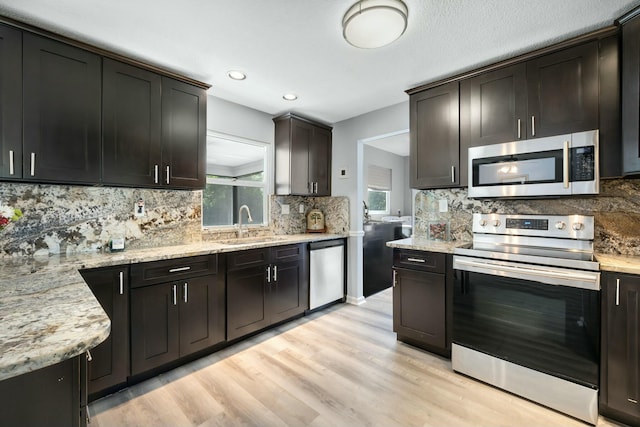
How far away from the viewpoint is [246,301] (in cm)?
265

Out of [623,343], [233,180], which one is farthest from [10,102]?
[623,343]

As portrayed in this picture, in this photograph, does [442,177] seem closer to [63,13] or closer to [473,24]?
[473,24]

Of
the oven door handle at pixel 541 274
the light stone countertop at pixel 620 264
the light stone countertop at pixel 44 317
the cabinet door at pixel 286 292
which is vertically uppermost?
the light stone countertop at pixel 620 264

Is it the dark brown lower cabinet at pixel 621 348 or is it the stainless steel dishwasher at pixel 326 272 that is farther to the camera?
the stainless steel dishwasher at pixel 326 272

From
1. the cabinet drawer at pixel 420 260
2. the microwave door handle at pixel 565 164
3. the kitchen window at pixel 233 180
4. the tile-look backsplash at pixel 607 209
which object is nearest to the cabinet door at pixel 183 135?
the kitchen window at pixel 233 180

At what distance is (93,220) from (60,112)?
846 mm

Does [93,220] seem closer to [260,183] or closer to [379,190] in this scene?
[260,183]

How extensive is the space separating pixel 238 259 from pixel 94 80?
1.74 metres

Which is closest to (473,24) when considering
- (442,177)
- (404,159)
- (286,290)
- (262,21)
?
(442,177)

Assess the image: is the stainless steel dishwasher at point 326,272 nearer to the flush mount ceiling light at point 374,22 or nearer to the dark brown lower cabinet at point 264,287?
the dark brown lower cabinet at point 264,287

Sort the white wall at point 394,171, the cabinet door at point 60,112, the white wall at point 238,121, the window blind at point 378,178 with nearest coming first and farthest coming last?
the cabinet door at point 60,112, the white wall at point 238,121, the window blind at point 378,178, the white wall at point 394,171

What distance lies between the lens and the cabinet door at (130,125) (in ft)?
6.93

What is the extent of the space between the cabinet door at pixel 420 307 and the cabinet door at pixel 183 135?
2.12 meters

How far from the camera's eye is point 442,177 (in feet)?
8.59
